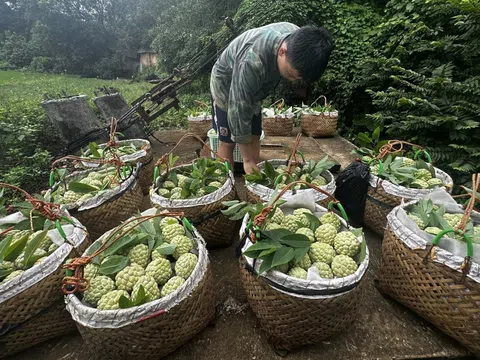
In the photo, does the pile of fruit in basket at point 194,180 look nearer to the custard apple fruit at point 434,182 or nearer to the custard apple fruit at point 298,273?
the custard apple fruit at point 298,273

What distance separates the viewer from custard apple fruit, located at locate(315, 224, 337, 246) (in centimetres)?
140

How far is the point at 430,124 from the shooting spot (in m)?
3.32

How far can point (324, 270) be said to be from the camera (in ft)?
4.07

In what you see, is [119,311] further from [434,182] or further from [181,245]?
[434,182]

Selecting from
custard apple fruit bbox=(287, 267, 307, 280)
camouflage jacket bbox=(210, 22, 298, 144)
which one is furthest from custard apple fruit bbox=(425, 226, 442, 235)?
camouflage jacket bbox=(210, 22, 298, 144)

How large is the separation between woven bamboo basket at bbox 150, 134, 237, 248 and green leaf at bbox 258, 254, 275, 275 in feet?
2.25

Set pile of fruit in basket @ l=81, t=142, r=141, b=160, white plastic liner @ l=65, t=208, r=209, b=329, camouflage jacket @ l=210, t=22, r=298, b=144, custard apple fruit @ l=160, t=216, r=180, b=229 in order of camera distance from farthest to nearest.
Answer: pile of fruit in basket @ l=81, t=142, r=141, b=160
camouflage jacket @ l=210, t=22, r=298, b=144
custard apple fruit @ l=160, t=216, r=180, b=229
white plastic liner @ l=65, t=208, r=209, b=329

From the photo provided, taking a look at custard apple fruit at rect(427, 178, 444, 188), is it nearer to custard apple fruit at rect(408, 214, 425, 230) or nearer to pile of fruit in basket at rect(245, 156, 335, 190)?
custard apple fruit at rect(408, 214, 425, 230)

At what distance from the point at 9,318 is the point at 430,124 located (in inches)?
164

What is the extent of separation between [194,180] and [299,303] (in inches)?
44.6

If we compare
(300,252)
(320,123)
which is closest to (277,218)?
(300,252)

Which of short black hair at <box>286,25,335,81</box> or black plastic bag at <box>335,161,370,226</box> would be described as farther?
black plastic bag at <box>335,161,370,226</box>

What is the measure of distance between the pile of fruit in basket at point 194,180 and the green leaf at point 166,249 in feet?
1.69

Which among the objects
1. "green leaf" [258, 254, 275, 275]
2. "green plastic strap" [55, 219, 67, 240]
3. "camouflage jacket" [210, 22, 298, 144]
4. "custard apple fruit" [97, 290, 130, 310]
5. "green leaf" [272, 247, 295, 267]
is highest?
"camouflage jacket" [210, 22, 298, 144]
